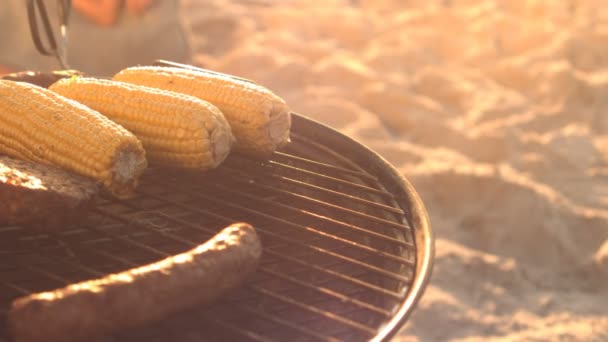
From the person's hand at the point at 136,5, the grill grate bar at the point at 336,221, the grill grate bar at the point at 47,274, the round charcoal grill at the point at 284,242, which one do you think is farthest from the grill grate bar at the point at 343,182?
the person's hand at the point at 136,5

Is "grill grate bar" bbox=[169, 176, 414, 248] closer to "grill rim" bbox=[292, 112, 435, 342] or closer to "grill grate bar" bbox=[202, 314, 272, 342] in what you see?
"grill rim" bbox=[292, 112, 435, 342]

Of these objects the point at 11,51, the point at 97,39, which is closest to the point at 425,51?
the point at 97,39

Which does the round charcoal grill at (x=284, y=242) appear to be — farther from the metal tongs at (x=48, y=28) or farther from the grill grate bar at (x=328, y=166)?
the metal tongs at (x=48, y=28)

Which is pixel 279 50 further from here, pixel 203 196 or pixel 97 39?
pixel 203 196

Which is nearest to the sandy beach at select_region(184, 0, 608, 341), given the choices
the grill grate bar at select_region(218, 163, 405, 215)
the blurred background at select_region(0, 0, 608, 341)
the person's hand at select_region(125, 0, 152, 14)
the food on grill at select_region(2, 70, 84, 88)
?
the blurred background at select_region(0, 0, 608, 341)

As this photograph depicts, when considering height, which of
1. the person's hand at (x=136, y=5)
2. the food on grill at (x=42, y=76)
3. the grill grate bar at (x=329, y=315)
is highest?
the person's hand at (x=136, y=5)
